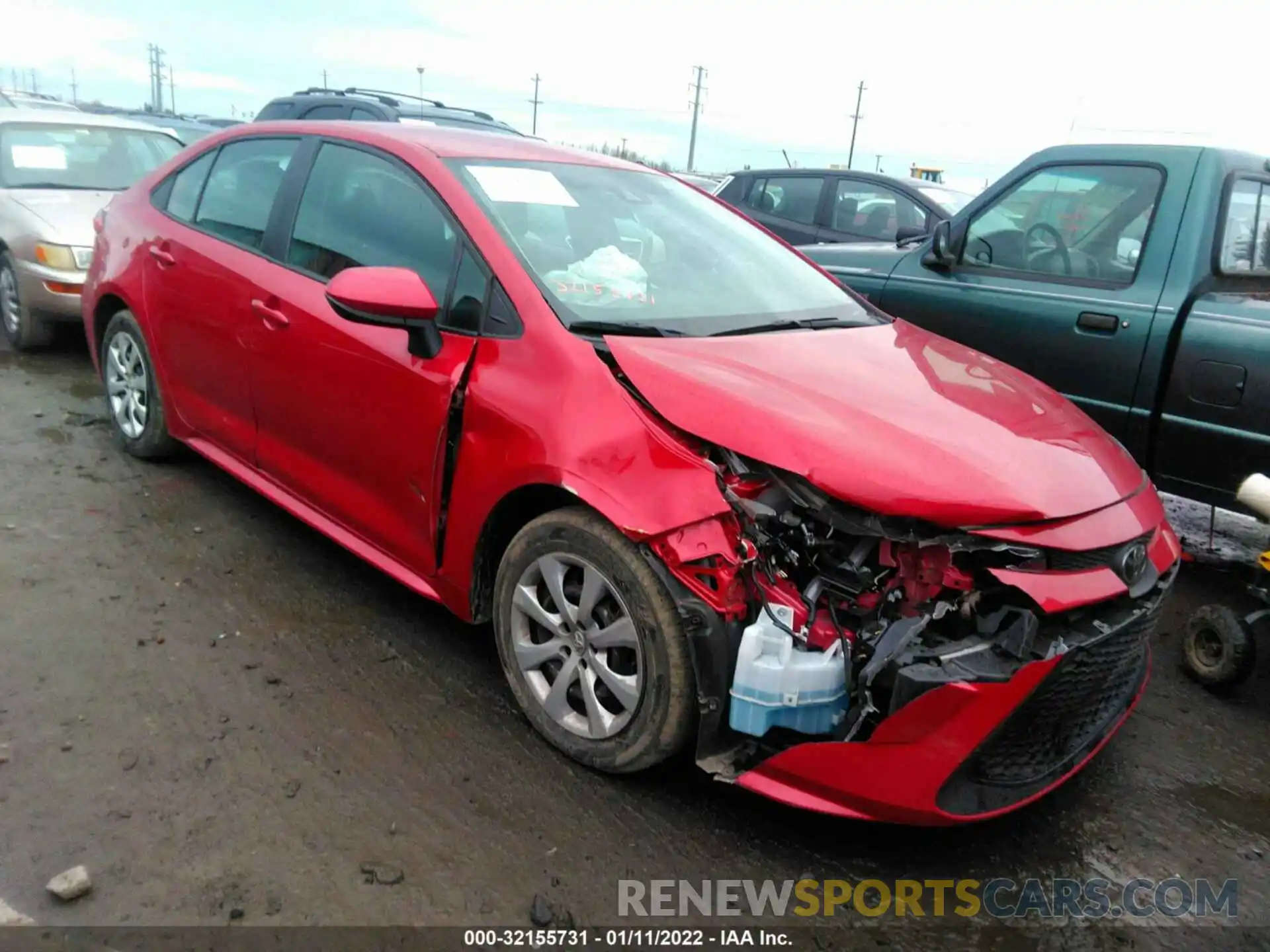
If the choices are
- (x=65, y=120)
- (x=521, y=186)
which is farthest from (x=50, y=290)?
(x=521, y=186)

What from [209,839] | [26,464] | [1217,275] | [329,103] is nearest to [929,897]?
[209,839]

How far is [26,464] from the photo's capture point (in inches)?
180

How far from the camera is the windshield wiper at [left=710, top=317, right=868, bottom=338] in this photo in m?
2.93

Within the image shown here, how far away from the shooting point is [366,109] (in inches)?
349

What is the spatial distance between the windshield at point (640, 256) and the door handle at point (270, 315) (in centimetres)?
82

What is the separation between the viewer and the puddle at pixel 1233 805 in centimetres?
273

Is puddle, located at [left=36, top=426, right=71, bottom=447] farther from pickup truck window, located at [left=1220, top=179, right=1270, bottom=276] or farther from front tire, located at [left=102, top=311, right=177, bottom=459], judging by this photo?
pickup truck window, located at [left=1220, top=179, right=1270, bottom=276]

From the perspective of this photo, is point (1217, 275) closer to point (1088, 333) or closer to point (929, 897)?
point (1088, 333)

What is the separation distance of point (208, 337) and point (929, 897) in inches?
128

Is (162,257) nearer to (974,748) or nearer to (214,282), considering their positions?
(214,282)

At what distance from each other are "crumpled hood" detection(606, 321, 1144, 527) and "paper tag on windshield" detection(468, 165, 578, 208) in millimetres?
763

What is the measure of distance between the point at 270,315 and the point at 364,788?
175cm

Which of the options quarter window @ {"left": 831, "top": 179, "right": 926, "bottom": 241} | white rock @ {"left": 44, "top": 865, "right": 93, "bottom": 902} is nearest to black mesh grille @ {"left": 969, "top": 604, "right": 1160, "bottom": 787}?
white rock @ {"left": 44, "top": 865, "right": 93, "bottom": 902}

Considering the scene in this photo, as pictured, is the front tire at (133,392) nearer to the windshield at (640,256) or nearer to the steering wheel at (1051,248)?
the windshield at (640,256)
